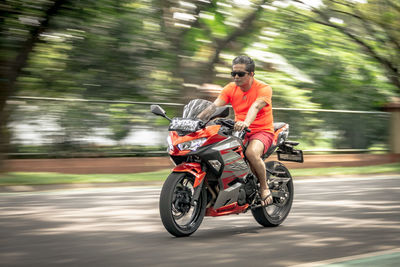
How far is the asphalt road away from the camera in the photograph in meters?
6.02

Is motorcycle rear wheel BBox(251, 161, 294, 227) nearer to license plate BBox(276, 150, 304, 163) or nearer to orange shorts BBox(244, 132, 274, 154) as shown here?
license plate BBox(276, 150, 304, 163)

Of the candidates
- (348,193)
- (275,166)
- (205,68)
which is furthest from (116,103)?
(275,166)

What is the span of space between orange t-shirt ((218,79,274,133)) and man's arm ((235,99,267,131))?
101mm

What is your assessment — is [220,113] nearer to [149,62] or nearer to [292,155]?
[292,155]

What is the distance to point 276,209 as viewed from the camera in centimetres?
846

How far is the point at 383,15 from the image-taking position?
21.7 metres

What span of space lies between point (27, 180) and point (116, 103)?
4.16 metres

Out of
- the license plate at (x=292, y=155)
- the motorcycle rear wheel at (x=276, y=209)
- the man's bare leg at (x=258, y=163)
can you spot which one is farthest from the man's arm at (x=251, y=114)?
the license plate at (x=292, y=155)

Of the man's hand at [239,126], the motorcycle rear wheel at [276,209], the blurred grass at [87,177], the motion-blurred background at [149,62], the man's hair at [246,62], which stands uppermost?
the man's hair at [246,62]

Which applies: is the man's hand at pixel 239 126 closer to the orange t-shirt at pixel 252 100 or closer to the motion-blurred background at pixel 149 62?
the orange t-shirt at pixel 252 100

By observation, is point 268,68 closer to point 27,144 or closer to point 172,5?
point 172,5

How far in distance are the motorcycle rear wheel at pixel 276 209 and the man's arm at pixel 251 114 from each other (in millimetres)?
1021

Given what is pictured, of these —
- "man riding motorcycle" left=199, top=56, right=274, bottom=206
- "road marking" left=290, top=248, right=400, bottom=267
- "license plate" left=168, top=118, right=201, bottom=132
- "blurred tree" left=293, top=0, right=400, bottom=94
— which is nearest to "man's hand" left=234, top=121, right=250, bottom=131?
"man riding motorcycle" left=199, top=56, right=274, bottom=206

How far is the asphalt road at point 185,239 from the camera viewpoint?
19.7 feet
